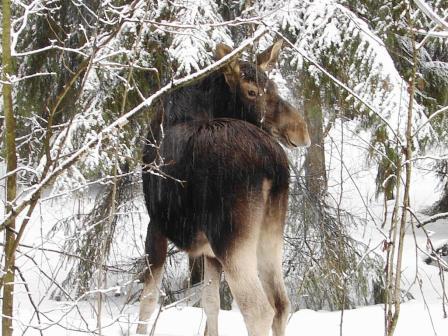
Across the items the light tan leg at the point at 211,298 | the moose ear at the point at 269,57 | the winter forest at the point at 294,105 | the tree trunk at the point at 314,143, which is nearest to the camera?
the moose ear at the point at 269,57

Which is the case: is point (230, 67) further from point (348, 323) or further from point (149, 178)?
point (348, 323)

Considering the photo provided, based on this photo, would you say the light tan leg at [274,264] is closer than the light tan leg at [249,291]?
No

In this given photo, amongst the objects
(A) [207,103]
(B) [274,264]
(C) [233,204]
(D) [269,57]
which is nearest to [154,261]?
(B) [274,264]

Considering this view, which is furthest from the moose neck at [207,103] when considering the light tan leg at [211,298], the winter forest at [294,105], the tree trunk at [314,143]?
the tree trunk at [314,143]

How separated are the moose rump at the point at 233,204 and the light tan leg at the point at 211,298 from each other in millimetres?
385

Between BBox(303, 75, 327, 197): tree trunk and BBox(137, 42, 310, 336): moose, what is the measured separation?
225 cm

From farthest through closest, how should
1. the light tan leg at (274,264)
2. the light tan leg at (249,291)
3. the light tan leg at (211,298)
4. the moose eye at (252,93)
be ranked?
the light tan leg at (211,298)
the moose eye at (252,93)
the light tan leg at (274,264)
the light tan leg at (249,291)

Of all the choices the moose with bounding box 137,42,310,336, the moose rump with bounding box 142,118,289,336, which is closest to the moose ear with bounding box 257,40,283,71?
the moose with bounding box 137,42,310,336

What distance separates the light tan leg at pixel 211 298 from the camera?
5117mm

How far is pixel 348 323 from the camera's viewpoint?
5.85 meters

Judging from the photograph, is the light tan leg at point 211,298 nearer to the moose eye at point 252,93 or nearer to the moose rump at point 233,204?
the moose rump at point 233,204

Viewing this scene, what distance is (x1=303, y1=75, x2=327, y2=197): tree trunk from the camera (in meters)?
7.19

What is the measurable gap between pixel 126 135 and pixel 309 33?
2.09 metres

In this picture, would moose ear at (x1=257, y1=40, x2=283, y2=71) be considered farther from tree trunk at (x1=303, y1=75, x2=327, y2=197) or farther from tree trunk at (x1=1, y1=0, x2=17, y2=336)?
tree trunk at (x1=1, y1=0, x2=17, y2=336)
